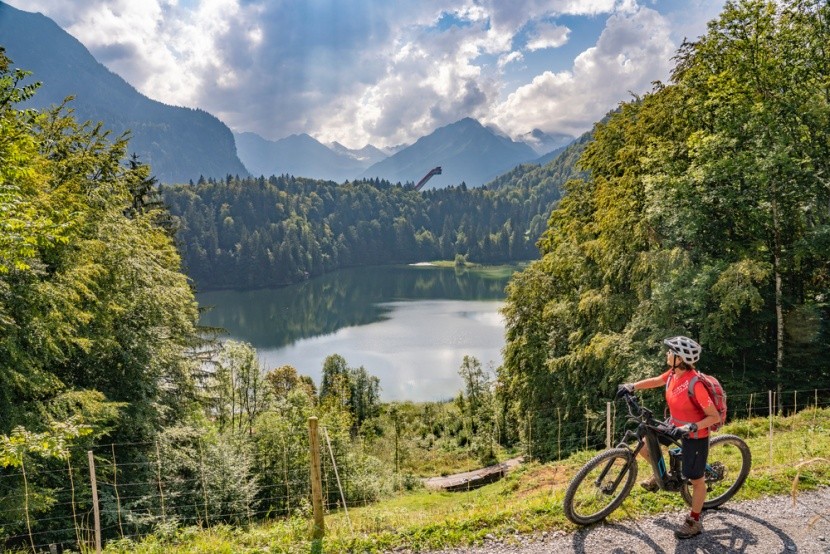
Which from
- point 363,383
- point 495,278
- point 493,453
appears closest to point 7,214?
point 493,453

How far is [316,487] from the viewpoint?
6.39 m

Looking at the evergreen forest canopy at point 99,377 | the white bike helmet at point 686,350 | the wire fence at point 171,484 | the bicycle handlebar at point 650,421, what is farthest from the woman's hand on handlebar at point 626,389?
the evergreen forest canopy at point 99,377

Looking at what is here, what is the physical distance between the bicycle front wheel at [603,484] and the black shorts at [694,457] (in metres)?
0.56

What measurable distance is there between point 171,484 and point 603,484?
14709 mm

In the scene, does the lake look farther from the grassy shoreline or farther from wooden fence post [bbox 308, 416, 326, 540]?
wooden fence post [bbox 308, 416, 326, 540]

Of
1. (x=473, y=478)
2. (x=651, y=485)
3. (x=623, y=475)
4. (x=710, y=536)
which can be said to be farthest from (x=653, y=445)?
(x=473, y=478)

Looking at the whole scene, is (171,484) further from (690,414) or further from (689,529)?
(690,414)

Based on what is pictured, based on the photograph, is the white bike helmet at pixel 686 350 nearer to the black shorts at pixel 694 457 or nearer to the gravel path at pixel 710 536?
the black shorts at pixel 694 457

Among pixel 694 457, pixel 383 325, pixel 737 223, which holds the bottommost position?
pixel 383 325

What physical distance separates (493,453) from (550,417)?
11.1m

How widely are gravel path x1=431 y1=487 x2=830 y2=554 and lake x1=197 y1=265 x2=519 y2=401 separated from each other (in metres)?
31.6

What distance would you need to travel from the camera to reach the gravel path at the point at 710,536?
530cm

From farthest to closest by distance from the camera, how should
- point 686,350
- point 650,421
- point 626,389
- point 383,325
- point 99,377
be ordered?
point 383,325 → point 99,377 → point 626,389 → point 650,421 → point 686,350

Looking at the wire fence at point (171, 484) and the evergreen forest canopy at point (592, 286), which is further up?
the evergreen forest canopy at point (592, 286)
